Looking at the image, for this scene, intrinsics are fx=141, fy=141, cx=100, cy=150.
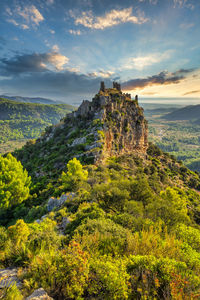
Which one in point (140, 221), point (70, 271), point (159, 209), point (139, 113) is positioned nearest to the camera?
point (70, 271)

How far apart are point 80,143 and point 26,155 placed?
37761mm

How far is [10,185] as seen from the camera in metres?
29.9

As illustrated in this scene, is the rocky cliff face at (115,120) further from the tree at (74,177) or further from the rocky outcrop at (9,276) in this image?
the rocky outcrop at (9,276)

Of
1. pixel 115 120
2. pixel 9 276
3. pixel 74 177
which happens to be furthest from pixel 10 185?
pixel 115 120

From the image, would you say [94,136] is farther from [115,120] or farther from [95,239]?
[95,239]

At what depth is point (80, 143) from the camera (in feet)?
182

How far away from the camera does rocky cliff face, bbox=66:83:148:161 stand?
58569mm

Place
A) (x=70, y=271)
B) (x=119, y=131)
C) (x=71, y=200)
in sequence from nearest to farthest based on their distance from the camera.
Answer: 1. (x=70, y=271)
2. (x=71, y=200)
3. (x=119, y=131)

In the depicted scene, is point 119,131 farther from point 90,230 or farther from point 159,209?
point 90,230

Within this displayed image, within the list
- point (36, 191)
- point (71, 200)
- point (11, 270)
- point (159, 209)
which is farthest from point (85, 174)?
point (11, 270)

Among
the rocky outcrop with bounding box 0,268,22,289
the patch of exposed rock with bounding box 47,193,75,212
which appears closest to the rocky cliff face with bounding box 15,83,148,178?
the patch of exposed rock with bounding box 47,193,75,212

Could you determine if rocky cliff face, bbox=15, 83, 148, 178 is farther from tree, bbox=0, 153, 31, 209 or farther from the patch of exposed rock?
the patch of exposed rock

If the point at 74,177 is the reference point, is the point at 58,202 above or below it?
below

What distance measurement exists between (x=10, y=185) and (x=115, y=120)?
167 feet
